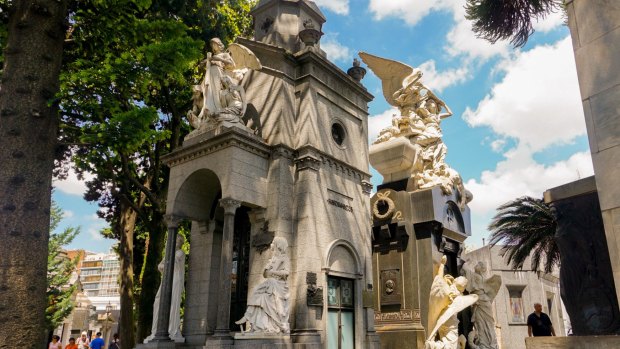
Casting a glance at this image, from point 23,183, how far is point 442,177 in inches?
475

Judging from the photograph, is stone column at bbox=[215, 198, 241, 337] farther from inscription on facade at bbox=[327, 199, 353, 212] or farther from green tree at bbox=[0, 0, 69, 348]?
green tree at bbox=[0, 0, 69, 348]

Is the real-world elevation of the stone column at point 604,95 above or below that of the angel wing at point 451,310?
above

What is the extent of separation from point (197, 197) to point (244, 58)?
3.82 m

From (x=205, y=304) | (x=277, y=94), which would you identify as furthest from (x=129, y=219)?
(x=277, y=94)

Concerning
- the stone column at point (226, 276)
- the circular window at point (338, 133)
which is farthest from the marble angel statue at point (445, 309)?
the stone column at point (226, 276)

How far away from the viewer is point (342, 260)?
12.4 m

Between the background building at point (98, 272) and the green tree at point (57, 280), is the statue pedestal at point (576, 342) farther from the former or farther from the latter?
the background building at point (98, 272)

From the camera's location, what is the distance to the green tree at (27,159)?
7.52 meters

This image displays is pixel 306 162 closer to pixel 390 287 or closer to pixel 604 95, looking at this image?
pixel 390 287

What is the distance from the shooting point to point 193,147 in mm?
11742

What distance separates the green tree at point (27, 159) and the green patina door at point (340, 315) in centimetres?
626

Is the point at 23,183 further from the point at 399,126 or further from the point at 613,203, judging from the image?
the point at 399,126

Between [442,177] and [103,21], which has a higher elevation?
[103,21]

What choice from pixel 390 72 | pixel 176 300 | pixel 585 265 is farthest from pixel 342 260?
pixel 585 265
